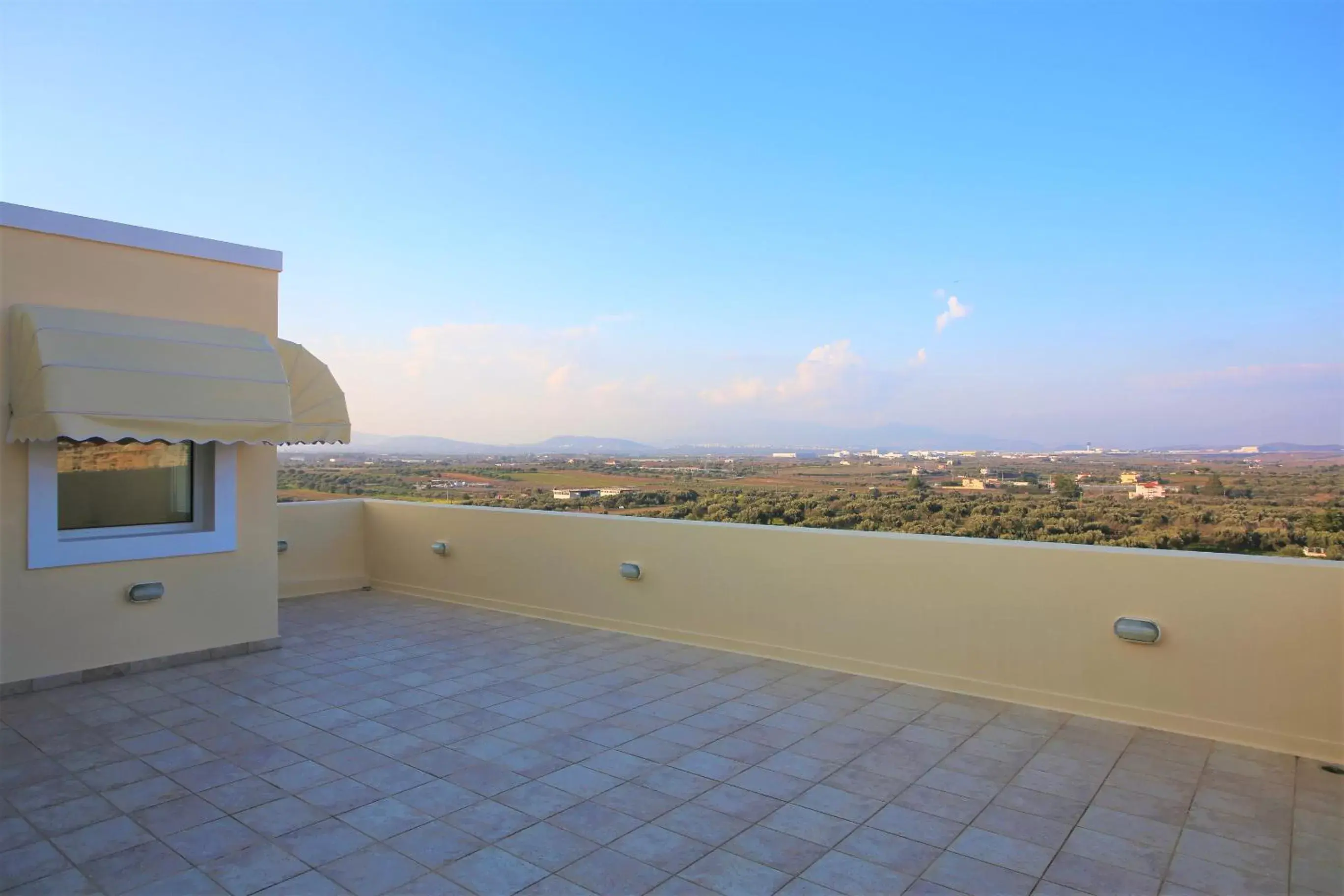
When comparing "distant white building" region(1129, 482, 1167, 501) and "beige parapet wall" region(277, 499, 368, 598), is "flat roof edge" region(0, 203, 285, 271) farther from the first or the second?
"distant white building" region(1129, 482, 1167, 501)

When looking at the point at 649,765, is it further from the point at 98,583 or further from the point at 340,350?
the point at 340,350

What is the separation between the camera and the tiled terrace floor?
12.7ft

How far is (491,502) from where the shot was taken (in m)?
11.9

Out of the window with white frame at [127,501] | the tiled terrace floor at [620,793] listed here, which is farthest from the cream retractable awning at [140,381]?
the tiled terrace floor at [620,793]

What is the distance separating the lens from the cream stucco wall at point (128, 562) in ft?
22.9

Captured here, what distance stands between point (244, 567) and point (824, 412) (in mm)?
15526

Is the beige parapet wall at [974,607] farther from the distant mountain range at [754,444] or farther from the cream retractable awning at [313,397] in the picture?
the distant mountain range at [754,444]

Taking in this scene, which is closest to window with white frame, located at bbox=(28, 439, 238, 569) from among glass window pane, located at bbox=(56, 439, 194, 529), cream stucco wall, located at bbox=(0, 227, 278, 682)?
glass window pane, located at bbox=(56, 439, 194, 529)

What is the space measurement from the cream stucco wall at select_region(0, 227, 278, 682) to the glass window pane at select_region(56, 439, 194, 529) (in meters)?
0.40

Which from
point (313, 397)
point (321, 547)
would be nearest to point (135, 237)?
point (313, 397)

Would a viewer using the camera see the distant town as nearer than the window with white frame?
No

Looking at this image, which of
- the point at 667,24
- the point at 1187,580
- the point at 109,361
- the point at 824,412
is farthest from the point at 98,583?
Result: the point at 824,412

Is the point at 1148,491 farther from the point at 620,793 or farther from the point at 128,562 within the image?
the point at 128,562

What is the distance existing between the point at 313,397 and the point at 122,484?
2.07m
